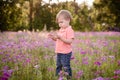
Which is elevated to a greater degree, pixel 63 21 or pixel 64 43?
pixel 63 21

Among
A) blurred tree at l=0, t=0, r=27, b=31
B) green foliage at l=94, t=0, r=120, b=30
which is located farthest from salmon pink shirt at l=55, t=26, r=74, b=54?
green foliage at l=94, t=0, r=120, b=30

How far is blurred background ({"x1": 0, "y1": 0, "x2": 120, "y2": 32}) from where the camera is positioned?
2997cm

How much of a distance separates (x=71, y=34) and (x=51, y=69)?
1.08 m

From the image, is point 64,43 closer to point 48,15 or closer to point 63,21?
point 63,21

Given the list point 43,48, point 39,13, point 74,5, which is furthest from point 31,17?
point 43,48

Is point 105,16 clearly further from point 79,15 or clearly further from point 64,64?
point 64,64

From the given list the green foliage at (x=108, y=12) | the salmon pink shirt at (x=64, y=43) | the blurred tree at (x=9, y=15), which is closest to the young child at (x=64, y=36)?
the salmon pink shirt at (x=64, y=43)

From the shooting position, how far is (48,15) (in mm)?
34219

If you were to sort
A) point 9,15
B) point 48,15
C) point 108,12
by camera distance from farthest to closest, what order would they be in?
point 108,12 → point 48,15 → point 9,15

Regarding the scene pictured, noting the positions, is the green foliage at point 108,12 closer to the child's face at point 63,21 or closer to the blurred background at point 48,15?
the blurred background at point 48,15

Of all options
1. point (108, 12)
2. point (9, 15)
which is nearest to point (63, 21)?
point (9, 15)

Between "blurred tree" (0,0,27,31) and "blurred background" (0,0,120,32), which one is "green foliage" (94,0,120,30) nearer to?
"blurred background" (0,0,120,32)

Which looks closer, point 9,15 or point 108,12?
point 9,15

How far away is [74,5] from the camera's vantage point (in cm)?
4369
